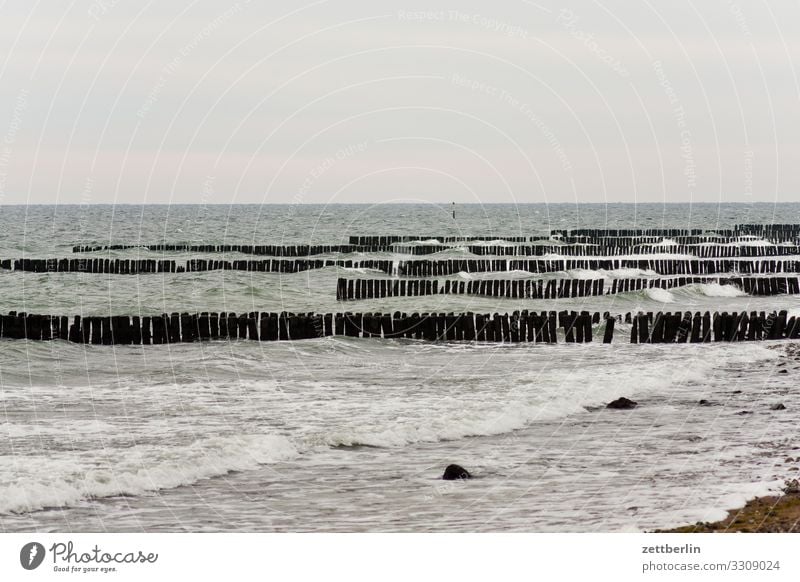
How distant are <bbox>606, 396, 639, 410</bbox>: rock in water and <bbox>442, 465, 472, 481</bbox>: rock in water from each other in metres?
5.97

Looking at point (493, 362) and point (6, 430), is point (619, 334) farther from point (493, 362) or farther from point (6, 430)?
point (6, 430)

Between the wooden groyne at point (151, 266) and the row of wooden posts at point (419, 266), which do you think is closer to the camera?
the wooden groyne at point (151, 266)

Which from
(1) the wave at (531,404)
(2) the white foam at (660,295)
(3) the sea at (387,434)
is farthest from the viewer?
(2) the white foam at (660,295)

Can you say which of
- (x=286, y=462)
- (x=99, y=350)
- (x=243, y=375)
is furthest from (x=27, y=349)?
(x=286, y=462)

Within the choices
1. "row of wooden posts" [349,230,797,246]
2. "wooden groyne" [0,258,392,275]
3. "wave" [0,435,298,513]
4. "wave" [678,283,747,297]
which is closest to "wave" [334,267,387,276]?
"wooden groyne" [0,258,392,275]

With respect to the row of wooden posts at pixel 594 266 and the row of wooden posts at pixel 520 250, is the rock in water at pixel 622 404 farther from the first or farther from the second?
the row of wooden posts at pixel 520 250

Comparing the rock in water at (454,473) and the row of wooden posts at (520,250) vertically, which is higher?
the row of wooden posts at (520,250)

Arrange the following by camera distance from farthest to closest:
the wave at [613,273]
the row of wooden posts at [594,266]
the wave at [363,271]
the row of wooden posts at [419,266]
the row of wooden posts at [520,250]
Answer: the row of wooden posts at [520,250] < the wave at [363,271] < the row of wooden posts at [594,266] < the wave at [613,273] < the row of wooden posts at [419,266]

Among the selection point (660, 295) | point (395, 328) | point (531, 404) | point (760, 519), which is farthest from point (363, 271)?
point (760, 519)

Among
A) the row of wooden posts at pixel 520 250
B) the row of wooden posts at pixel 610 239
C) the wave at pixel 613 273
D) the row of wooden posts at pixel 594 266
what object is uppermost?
the row of wooden posts at pixel 610 239

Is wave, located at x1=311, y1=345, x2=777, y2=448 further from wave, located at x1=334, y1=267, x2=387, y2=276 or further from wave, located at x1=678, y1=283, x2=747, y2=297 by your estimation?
wave, located at x1=334, y1=267, x2=387, y2=276

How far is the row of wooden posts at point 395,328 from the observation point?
89.0ft

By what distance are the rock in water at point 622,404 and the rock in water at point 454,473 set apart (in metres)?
5.97

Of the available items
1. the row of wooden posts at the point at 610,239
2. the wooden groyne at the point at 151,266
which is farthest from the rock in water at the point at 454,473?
the row of wooden posts at the point at 610,239
